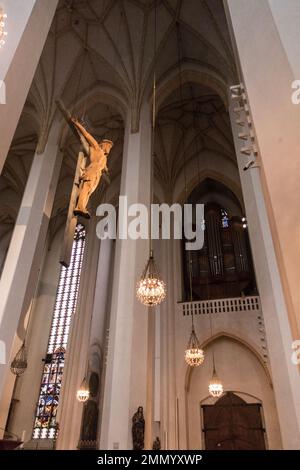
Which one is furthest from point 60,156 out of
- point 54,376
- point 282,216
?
point 282,216

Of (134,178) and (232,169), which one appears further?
(232,169)

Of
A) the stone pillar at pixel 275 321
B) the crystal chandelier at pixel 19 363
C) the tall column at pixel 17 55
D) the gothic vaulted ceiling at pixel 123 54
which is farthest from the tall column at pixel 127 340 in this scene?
the tall column at pixel 17 55

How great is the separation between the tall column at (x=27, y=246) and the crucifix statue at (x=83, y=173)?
2764 millimetres

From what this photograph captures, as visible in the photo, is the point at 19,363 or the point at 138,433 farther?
the point at 19,363

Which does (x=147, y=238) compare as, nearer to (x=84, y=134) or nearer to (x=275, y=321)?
(x=84, y=134)

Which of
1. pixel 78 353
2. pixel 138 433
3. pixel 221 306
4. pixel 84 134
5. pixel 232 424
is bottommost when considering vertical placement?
pixel 138 433

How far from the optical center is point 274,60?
10.3 feet

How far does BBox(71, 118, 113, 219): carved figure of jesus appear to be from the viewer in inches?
231

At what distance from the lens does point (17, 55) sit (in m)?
4.47

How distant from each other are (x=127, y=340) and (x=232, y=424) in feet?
18.3

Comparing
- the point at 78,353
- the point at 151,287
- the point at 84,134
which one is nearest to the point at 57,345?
the point at 78,353
